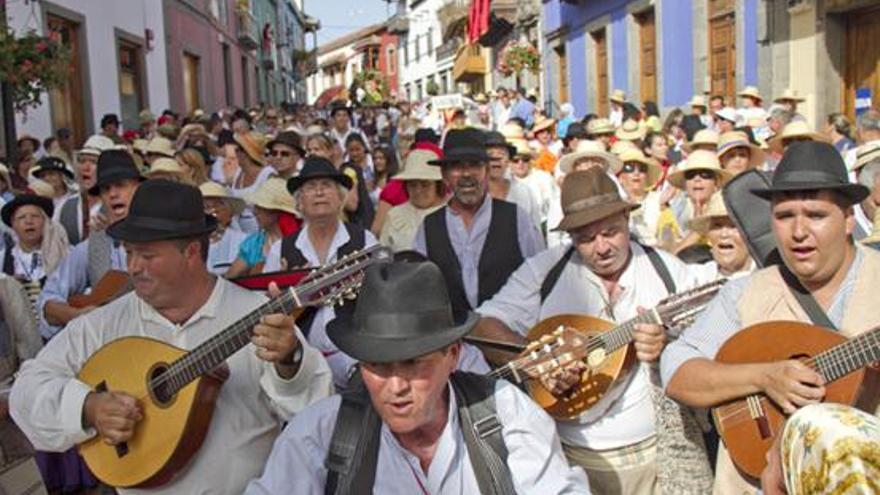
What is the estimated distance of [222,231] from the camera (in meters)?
6.64

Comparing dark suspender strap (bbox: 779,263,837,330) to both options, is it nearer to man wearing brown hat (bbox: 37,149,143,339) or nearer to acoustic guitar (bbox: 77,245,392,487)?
acoustic guitar (bbox: 77,245,392,487)

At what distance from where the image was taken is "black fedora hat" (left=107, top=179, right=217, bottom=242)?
3422 mm

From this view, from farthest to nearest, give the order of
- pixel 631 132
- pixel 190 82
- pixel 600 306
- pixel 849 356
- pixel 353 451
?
1. pixel 190 82
2. pixel 631 132
3. pixel 600 306
4. pixel 849 356
5. pixel 353 451

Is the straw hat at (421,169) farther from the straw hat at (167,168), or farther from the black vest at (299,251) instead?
the straw hat at (167,168)

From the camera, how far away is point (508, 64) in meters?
28.0

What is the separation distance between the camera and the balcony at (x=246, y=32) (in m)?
38.1

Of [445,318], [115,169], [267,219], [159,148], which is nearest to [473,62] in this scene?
[159,148]

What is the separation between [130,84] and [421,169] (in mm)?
14938

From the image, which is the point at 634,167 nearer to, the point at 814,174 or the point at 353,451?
the point at 814,174

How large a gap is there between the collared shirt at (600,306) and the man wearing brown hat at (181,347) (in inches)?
45.5

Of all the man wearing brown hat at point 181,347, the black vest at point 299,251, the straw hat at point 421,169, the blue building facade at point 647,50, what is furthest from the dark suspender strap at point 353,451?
the blue building facade at point 647,50

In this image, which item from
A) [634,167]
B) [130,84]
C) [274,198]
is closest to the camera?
[274,198]

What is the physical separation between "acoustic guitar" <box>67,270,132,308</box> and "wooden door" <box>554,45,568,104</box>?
24.3 meters

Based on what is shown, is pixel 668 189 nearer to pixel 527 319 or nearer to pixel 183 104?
pixel 527 319
